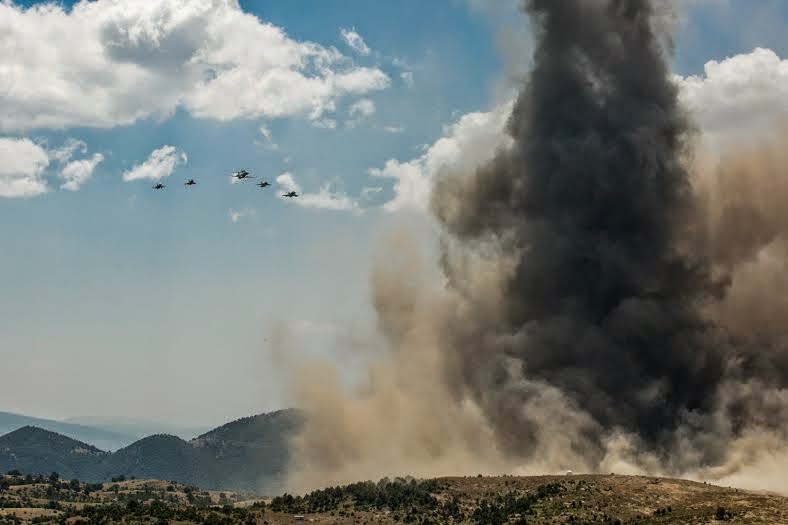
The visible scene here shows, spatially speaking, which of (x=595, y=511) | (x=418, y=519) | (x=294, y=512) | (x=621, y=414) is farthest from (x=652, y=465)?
(x=294, y=512)

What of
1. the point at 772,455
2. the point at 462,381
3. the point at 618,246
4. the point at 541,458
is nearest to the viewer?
the point at 772,455

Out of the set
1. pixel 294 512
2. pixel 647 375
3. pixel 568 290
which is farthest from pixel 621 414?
pixel 294 512

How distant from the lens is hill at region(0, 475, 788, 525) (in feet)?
296

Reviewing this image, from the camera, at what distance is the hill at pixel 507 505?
9025 centimetres

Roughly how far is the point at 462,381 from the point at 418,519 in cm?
5307

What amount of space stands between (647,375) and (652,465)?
1708 cm

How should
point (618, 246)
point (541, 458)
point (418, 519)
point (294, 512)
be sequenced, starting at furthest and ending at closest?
point (618, 246) < point (541, 458) < point (294, 512) < point (418, 519)

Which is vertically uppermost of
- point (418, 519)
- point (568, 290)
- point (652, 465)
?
point (568, 290)

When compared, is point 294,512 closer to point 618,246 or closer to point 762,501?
point 762,501

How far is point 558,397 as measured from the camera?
128 m

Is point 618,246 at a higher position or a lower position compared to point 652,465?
higher

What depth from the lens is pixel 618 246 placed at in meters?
135

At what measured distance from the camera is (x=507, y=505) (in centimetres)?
10000

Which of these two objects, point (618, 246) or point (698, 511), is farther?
point (618, 246)
